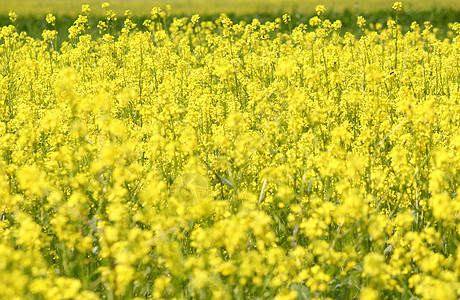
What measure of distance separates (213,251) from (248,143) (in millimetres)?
1282

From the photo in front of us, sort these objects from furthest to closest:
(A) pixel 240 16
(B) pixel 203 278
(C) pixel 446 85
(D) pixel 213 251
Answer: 1. (A) pixel 240 16
2. (C) pixel 446 85
3. (D) pixel 213 251
4. (B) pixel 203 278

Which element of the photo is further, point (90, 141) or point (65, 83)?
point (90, 141)

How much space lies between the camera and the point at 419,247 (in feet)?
8.01

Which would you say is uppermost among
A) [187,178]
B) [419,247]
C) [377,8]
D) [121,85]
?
[377,8]

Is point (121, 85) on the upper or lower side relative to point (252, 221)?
upper

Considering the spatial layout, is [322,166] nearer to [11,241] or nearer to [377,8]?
[11,241]

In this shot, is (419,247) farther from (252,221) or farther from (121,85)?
(121,85)

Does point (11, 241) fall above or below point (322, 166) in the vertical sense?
below

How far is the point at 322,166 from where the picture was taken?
10.4 ft

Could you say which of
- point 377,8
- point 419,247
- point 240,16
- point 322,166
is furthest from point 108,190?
point 377,8

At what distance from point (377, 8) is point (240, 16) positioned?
5.41m

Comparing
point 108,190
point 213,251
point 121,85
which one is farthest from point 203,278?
point 121,85

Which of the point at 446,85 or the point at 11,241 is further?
the point at 446,85

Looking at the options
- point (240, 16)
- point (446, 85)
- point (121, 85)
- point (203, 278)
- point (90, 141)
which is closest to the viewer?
point (203, 278)
